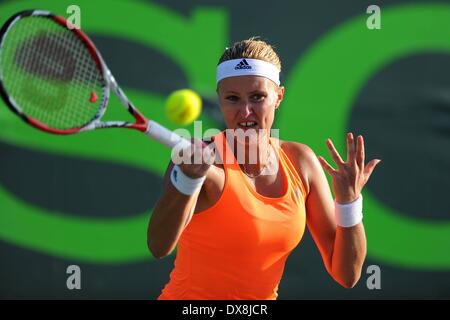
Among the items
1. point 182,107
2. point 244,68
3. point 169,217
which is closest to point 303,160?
point 244,68

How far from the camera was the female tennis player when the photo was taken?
2250mm

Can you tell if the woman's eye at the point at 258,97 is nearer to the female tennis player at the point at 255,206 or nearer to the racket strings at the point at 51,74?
the female tennis player at the point at 255,206

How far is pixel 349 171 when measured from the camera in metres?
2.26

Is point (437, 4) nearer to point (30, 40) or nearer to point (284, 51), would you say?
point (284, 51)

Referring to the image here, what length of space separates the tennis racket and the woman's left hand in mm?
584

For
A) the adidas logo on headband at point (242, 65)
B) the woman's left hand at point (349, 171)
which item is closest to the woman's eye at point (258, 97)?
the adidas logo on headband at point (242, 65)

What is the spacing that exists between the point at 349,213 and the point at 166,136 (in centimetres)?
75

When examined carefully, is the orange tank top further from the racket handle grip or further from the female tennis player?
the racket handle grip

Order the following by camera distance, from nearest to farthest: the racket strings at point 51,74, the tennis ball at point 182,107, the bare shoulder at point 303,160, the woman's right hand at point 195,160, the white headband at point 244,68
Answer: the woman's right hand at point 195,160, the racket strings at point 51,74, the tennis ball at point 182,107, the white headband at point 244,68, the bare shoulder at point 303,160

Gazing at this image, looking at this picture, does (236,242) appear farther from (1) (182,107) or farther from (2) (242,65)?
(2) (242,65)

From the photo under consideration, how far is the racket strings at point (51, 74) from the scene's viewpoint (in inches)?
80.1
